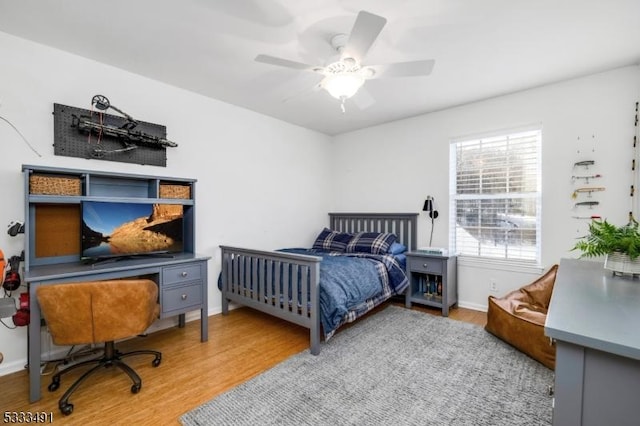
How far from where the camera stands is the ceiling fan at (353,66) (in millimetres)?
1689

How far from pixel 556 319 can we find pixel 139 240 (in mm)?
2870

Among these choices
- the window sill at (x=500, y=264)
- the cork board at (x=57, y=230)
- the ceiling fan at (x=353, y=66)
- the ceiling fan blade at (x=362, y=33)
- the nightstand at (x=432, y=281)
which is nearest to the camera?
the ceiling fan blade at (x=362, y=33)

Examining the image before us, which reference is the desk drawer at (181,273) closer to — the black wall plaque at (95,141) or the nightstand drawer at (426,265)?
the black wall plaque at (95,141)

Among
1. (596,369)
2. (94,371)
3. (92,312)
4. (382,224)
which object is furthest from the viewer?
(382,224)

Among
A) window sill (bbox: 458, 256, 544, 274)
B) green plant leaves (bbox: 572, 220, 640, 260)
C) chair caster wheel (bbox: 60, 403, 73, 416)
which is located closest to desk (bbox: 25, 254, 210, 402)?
chair caster wheel (bbox: 60, 403, 73, 416)

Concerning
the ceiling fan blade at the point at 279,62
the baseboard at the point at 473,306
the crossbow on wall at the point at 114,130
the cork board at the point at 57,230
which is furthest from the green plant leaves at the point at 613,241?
the cork board at the point at 57,230

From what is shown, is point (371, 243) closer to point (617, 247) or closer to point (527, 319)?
point (527, 319)

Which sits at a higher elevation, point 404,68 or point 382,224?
point 404,68

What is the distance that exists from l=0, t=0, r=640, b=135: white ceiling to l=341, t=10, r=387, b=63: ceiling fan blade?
32cm

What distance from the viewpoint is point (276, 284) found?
9.03 ft

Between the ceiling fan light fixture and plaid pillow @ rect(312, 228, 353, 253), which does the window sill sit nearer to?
plaid pillow @ rect(312, 228, 353, 253)

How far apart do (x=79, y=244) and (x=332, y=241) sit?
2802 millimetres

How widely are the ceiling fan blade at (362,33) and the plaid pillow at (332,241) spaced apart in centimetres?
261

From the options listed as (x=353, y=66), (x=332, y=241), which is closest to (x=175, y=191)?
(x=353, y=66)
